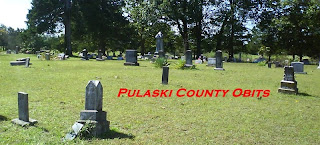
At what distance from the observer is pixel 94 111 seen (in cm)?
438

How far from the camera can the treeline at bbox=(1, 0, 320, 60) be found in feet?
112

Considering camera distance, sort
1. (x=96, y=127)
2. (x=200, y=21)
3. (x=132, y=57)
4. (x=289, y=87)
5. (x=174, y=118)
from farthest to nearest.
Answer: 1. (x=200, y=21)
2. (x=132, y=57)
3. (x=289, y=87)
4. (x=174, y=118)
5. (x=96, y=127)

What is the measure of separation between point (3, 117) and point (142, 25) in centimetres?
3500

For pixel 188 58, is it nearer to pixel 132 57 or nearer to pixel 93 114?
pixel 132 57

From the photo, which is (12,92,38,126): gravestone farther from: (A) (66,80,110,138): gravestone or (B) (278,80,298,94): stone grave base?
(B) (278,80,298,94): stone grave base

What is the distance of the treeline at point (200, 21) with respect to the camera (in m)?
34.0

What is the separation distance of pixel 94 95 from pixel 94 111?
0.25 meters

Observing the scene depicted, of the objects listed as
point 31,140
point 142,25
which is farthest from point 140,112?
point 142,25

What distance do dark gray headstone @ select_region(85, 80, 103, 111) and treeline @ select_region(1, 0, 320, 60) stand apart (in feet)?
105

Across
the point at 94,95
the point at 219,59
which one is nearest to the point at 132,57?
the point at 219,59

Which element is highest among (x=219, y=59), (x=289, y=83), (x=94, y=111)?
(x=219, y=59)

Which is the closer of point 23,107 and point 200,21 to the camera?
point 23,107
